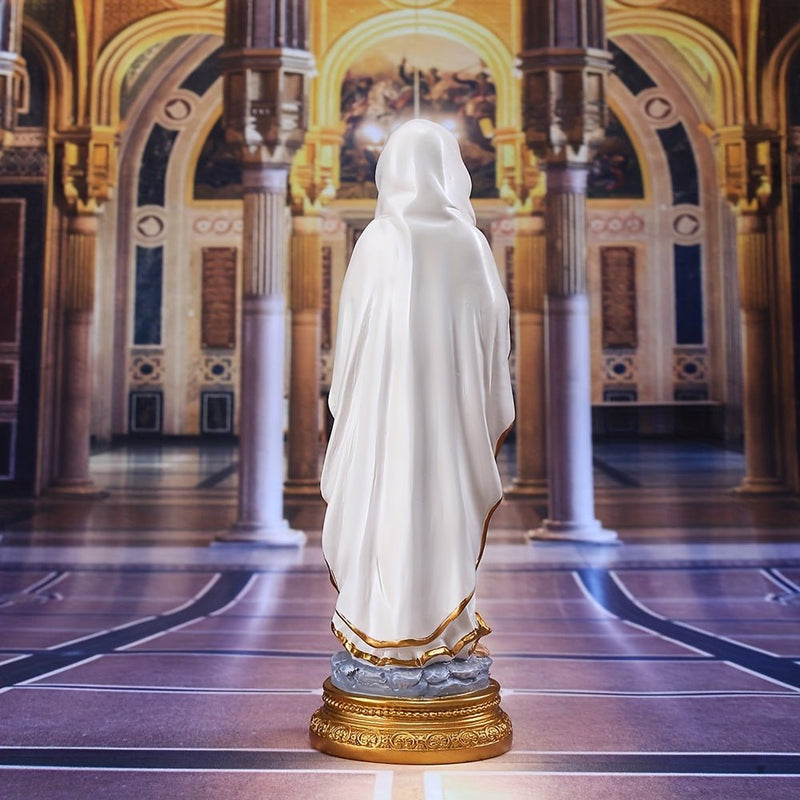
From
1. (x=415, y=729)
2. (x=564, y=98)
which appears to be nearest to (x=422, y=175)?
(x=415, y=729)

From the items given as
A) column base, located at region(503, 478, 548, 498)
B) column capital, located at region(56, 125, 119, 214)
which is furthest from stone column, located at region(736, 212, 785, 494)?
column capital, located at region(56, 125, 119, 214)

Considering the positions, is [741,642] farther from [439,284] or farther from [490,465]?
[439,284]

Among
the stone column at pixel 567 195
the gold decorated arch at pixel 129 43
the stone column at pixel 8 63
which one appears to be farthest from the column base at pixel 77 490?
the stone column at pixel 567 195

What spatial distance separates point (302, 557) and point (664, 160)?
15.0 metres

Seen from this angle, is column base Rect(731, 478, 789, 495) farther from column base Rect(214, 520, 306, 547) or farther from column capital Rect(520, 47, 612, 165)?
column base Rect(214, 520, 306, 547)

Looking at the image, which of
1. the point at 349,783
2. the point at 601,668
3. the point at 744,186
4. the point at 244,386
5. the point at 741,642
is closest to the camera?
the point at 349,783

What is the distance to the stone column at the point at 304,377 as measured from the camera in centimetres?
1131

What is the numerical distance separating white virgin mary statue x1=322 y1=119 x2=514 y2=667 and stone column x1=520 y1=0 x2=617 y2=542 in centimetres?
493

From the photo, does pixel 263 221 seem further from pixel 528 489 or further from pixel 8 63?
pixel 528 489

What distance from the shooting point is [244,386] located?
7.95 metres

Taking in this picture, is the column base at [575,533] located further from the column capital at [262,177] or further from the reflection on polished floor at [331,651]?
the column capital at [262,177]

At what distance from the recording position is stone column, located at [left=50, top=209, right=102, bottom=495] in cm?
1144

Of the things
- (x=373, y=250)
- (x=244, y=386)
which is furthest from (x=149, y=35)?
(x=373, y=250)

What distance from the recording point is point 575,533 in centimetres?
777
